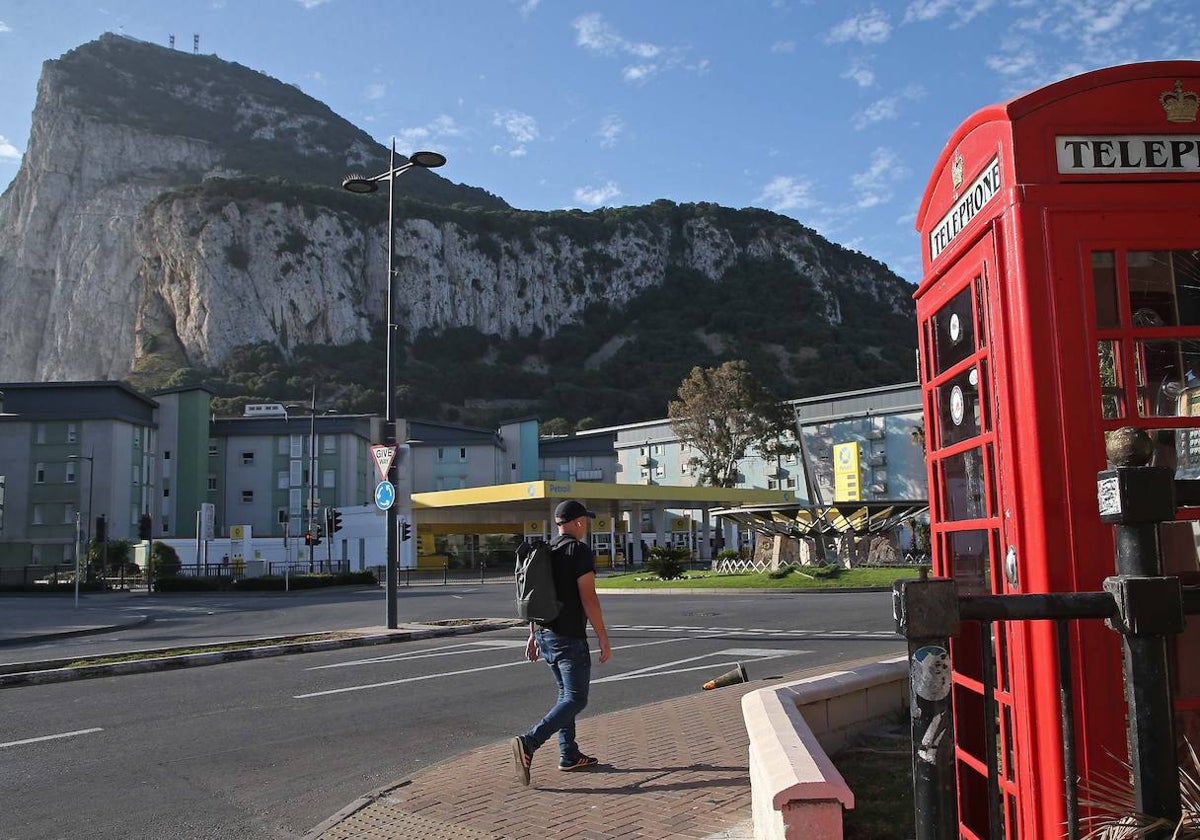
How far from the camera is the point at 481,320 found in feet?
506

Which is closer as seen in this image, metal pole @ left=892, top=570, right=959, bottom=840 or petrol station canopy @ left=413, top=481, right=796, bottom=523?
metal pole @ left=892, top=570, right=959, bottom=840

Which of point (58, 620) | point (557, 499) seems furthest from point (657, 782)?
point (557, 499)

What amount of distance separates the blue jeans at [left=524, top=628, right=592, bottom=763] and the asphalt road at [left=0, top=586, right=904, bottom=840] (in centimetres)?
56

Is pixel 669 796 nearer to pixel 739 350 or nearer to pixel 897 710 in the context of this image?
pixel 897 710

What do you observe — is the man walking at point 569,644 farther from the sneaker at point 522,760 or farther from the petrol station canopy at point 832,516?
the petrol station canopy at point 832,516

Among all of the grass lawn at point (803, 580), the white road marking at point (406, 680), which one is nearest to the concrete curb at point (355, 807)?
the white road marking at point (406, 680)

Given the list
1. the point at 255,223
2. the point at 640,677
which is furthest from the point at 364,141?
the point at 640,677

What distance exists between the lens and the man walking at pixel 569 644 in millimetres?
5992

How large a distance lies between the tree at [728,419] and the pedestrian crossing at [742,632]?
169ft

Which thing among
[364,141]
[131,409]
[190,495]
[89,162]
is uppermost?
[364,141]

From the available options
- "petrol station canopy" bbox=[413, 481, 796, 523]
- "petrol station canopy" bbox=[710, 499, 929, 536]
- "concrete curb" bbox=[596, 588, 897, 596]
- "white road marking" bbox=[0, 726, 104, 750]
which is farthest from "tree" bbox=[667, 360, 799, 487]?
"white road marking" bbox=[0, 726, 104, 750]

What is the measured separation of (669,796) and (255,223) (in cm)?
13758

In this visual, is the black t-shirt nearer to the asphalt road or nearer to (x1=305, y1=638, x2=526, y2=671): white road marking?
the asphalt road

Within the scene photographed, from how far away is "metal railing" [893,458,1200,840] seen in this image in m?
2.43
